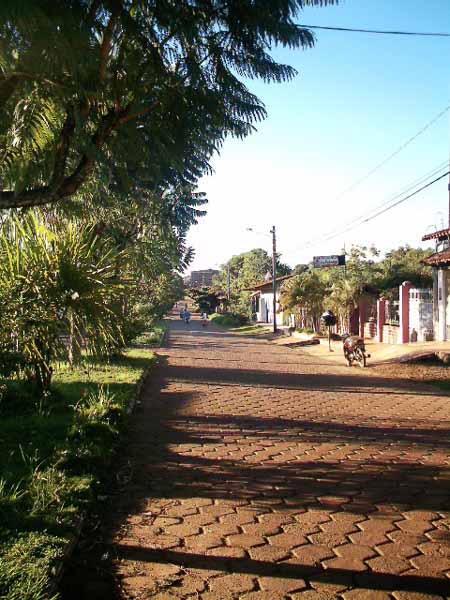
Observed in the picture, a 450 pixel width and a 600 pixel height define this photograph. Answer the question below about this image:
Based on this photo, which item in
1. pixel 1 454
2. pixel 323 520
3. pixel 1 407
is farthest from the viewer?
pixel 1 407

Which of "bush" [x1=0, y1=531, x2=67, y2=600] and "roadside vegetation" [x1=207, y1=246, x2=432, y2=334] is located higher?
"roadside vegetation" [x1=207, y1=246, x2=432, y2=334]

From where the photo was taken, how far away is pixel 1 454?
20.7ft

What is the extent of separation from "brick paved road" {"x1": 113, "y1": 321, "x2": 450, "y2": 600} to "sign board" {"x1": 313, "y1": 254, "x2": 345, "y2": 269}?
23.9 metres

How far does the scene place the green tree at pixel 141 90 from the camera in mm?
5191

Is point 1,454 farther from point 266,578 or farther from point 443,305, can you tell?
point 443,305

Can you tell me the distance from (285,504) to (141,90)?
3768 millimetres

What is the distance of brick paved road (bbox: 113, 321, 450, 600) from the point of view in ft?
12.8

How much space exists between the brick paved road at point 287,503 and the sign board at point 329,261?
78.4 feet

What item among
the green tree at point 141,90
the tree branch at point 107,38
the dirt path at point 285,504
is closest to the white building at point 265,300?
the dirt path at point 285,504

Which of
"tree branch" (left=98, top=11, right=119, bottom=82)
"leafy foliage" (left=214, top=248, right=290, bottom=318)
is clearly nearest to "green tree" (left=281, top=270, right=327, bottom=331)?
"leafy foliage" (left=214, top=248, right=290, bottom=318)

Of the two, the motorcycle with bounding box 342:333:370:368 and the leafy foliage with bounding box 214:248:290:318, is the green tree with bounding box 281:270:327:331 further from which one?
the leafy foliage with bounding box 214:248:290:318

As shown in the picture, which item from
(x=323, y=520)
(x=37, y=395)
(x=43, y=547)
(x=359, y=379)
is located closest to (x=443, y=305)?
(x=359, y=379)

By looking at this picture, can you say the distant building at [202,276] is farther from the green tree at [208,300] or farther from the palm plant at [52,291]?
the palm plant at [52,291]

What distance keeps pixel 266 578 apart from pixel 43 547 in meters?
1.38
